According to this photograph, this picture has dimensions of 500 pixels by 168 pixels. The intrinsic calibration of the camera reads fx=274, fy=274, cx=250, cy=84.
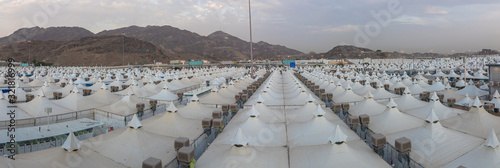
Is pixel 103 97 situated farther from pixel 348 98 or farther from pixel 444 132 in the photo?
pixel 444 132

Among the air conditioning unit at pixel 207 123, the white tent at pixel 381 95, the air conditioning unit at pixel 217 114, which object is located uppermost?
the white tent at pixel 381 95

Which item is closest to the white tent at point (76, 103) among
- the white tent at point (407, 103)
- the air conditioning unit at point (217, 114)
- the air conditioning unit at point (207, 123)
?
the air conditioning unit at point (217, 114)

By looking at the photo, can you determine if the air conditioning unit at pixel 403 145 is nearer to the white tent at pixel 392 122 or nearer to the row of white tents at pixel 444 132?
the row of white tents at pixel 444 132

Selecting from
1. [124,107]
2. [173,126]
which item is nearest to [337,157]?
[173,126]

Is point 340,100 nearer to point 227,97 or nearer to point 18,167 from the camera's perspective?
point 227,97

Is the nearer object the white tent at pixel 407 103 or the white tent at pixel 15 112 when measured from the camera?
the white tent at pixel 15 112

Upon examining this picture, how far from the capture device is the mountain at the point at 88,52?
141625 millimetres

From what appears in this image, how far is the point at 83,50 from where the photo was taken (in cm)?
15012

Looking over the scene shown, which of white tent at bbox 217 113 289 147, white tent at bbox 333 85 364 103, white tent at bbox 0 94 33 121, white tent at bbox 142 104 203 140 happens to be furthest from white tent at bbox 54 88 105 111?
white tent at bbox 333 85 364 103

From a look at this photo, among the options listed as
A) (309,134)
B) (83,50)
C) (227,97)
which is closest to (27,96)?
(227,97)

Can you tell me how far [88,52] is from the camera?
14712 centimetres

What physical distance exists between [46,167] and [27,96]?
78.4 ft

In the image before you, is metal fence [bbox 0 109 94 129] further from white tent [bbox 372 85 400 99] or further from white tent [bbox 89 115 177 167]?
white tent [bbox 372 85 400 99]

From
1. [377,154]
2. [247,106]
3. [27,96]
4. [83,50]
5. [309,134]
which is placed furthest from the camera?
[83,50]
